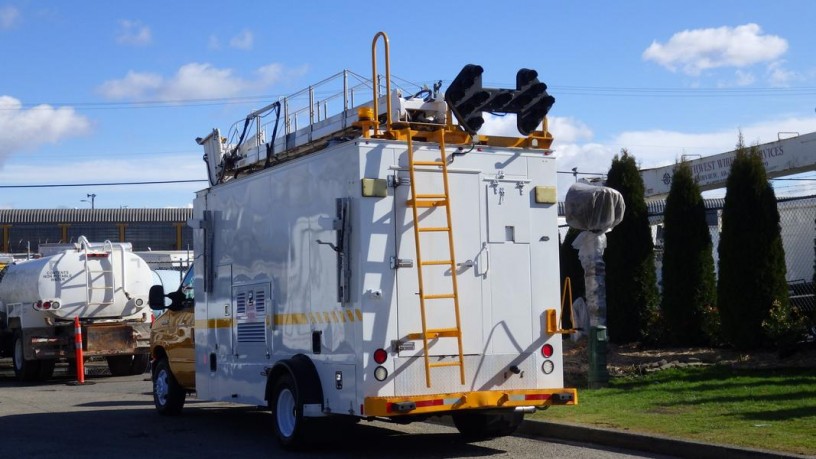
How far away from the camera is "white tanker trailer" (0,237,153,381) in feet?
71.3

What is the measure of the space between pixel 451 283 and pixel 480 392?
1.11 meters

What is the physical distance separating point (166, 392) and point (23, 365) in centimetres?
910

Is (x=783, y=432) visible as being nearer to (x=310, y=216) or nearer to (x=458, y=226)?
(x=458, y=226)

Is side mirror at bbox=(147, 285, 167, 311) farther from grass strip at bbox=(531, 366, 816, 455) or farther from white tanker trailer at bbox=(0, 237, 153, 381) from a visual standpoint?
white tanker trailer at bbox=(0, 237, 153, 381)

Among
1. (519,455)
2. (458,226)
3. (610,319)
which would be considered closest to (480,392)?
(519,455)

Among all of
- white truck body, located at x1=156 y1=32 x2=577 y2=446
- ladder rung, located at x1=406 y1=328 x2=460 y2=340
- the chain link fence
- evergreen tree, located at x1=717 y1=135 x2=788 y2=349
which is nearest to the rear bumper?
white truck body, located at x1=156 y1=32 x2=577 y2=446

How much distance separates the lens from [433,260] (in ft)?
32.9

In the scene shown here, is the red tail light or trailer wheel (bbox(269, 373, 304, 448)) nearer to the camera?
trailer wheel (bbox(269, 373, 304, 448))

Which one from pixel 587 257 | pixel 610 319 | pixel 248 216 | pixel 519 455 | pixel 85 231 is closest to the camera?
pixel 519 455

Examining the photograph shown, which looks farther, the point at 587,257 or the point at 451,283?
the point at 587,257

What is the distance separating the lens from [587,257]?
16.9 metres

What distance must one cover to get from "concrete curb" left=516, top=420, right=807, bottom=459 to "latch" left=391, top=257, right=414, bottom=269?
2.97 meters

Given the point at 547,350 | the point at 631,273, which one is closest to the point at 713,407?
the point at 547,350

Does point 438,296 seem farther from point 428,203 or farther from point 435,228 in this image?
point 428,203
